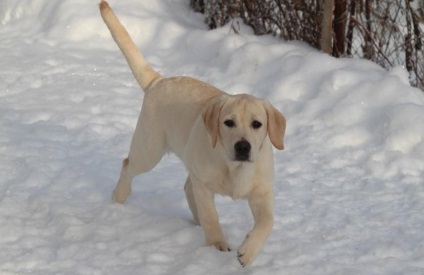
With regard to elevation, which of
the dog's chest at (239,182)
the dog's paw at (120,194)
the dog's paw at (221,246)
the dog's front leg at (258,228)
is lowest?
the dog's paw at (120,194)

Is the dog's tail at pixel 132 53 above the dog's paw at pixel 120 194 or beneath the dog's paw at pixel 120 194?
above

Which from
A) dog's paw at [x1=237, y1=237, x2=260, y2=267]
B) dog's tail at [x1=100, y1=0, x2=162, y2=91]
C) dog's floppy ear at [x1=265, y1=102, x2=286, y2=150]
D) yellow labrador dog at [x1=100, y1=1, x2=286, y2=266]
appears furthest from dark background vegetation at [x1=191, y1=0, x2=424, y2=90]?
dog's paw at [x1=237, y1=237, x2=260, y2=267]

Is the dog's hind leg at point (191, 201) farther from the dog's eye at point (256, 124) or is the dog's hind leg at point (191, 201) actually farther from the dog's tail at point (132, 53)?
the dog's eye at point (256, 124)

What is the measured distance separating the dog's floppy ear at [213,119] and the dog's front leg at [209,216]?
304mm

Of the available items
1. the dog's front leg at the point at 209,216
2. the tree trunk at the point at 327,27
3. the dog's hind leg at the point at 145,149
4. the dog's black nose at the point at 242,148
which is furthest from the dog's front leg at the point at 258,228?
the tree trunk at the point at 327,27

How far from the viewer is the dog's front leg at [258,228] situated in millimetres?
3861

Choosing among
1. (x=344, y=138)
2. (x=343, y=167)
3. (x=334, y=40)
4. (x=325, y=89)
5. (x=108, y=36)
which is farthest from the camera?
(x=108, y=36)

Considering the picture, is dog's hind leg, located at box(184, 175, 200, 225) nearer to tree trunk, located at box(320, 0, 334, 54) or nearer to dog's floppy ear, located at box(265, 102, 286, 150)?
dog's floppy ear, located at box(265, 102, 286, 150)

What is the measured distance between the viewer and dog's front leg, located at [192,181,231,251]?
13.8 ft

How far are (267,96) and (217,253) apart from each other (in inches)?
109

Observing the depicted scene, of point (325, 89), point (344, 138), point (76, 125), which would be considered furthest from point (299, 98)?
point (76, 125)

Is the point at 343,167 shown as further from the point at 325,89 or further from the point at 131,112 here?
the point at 131,112

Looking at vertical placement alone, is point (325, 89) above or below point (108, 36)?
above

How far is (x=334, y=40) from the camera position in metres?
7.39
